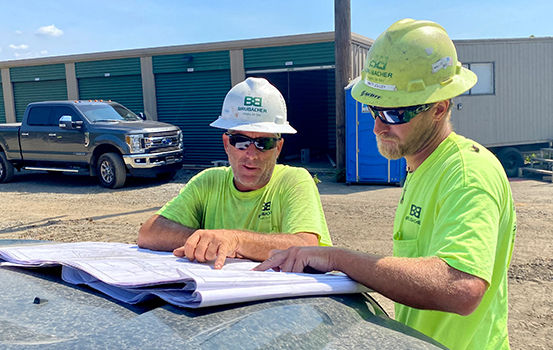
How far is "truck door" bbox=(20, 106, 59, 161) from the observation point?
13953 mm

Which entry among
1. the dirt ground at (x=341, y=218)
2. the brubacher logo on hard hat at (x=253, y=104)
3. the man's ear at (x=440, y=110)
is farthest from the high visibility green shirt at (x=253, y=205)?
the dirt ground at (x=341, y=218)

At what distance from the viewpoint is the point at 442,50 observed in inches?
71.8

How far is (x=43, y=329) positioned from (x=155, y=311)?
0.28m

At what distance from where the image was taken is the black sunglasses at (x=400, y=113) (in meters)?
1.81

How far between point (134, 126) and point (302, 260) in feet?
40.0

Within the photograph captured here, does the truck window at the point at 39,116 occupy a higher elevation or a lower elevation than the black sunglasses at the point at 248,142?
higher

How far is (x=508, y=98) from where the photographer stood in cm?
1563

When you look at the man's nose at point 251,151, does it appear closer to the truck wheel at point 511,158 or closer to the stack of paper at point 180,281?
the stack of paper at point 180,281

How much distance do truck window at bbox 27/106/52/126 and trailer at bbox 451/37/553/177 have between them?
11.7 meters

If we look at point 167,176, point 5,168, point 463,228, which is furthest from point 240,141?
point 5,168

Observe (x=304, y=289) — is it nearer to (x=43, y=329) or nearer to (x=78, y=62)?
(x=43, y=329)

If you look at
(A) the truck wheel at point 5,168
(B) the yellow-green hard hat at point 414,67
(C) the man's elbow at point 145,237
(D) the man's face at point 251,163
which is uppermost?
(B) the yellow-green hard hat at point 414,67

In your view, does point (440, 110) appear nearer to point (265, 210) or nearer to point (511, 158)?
point (265, 210)

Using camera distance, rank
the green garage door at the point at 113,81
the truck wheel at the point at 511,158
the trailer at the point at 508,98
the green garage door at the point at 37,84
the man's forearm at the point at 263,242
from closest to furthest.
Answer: the man's forearm at the point at 263,242
the trailer at the point at 508,98
the truck wheel at the point at 511,158
the green garage door at the point at 113,81
the green garage door at the point at 37,84
